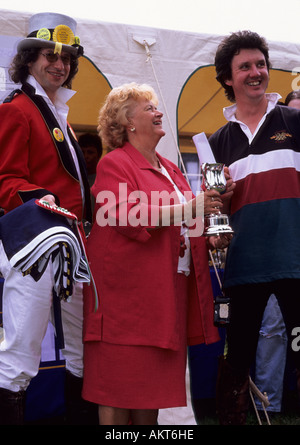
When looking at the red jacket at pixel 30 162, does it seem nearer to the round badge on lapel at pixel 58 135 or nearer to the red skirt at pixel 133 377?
the round badge on lapel at pixel 58 135

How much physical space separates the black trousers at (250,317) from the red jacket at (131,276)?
139mm

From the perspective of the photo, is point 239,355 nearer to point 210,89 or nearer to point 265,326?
point 265,326

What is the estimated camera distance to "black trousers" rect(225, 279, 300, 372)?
86.7 inches

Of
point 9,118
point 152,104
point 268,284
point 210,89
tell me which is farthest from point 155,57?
point 268,284

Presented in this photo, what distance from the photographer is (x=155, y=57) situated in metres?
3.35

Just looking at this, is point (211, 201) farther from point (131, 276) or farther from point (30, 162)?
point (30, 162)

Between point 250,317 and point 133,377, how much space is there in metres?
0.53

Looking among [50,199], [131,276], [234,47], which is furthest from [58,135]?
[234,47]

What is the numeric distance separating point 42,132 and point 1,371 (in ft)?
3.03

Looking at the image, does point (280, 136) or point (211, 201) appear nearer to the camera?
point (211, 201)

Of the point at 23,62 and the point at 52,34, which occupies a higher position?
the point at 52,34

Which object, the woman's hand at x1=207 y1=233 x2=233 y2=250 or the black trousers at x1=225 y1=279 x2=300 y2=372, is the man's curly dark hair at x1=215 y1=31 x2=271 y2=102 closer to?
the woman's hand at x1=207 y1=233 x2=233 y2=250

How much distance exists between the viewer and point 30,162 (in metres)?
2.14

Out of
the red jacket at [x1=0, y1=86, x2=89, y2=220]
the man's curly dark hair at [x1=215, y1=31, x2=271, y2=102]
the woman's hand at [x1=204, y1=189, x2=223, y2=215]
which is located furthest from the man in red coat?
the man's curly dark hair at [x1=215, y1=31, x2=271, y2=102]
